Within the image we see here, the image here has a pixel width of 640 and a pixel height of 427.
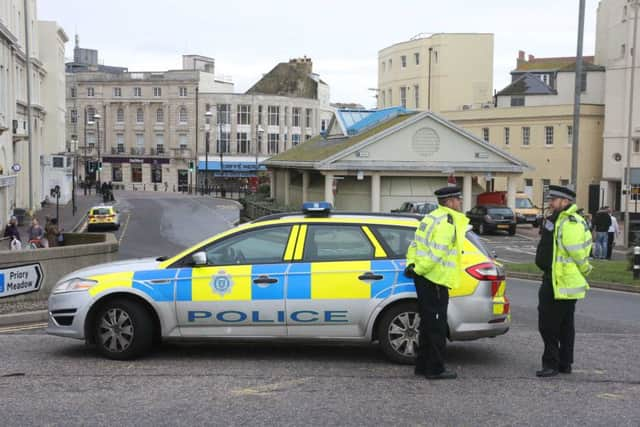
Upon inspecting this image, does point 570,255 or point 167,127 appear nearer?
point 570,255

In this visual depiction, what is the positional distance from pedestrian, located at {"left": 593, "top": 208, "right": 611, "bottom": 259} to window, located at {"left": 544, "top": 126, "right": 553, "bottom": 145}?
30.2m

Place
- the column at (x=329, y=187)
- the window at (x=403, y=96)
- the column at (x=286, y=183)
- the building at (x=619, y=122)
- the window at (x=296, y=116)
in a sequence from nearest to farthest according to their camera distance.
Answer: the column at (x=329, y=187) < the column at (x=286, y=183) < the building at (x=619, y=122) < the window at (x=403, y=96) < the window at (x=296, y=116)

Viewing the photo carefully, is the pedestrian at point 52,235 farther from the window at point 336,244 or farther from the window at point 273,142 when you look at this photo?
the window at point 273,142

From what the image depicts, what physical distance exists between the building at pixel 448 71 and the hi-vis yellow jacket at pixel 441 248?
62554 millimetres

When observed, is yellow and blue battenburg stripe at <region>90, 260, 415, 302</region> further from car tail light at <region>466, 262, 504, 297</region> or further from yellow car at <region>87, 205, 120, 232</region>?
yellow car at <region>87, 205, 120, 232</region>

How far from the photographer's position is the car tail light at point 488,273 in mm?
8133

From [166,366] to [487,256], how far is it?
3.36 meters

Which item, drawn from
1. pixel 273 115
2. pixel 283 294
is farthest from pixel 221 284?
pixel 273 115

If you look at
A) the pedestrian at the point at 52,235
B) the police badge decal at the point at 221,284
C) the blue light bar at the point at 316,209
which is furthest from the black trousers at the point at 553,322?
the pedestrian at the point at 52,235

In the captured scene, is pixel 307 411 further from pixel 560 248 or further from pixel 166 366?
pixel 560 248

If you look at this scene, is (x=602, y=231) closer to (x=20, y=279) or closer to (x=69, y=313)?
(x=20, y=279)

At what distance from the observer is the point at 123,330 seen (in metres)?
8.23

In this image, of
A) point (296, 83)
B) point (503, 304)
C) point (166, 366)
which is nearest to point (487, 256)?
point (503, 304)

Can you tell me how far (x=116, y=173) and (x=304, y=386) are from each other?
88683 mm
